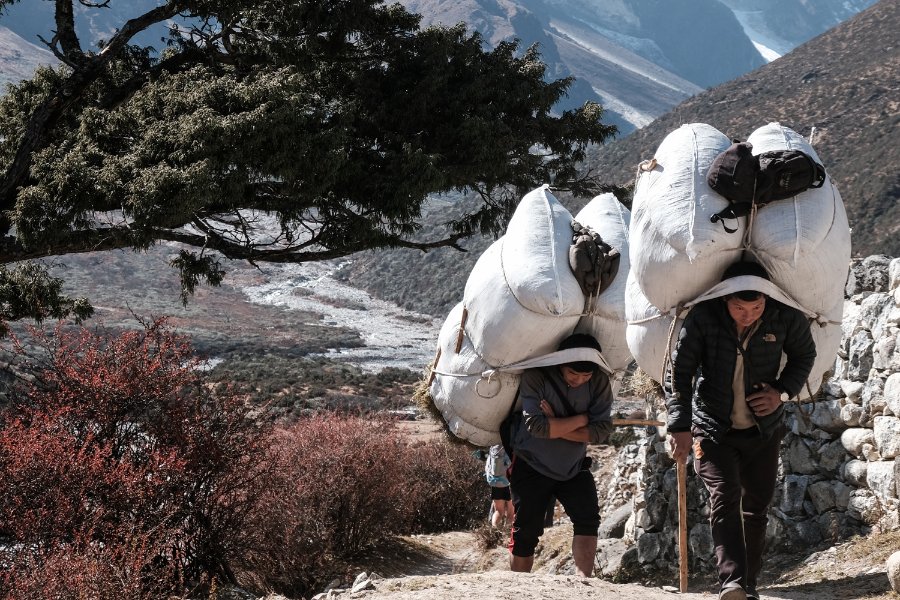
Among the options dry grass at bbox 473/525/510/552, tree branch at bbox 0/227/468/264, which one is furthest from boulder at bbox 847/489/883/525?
tree branch at bbox 0/227/468/264

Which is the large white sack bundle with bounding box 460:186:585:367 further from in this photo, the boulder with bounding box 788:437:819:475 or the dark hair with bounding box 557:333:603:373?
the boulder with bounding box 788:437:819:475

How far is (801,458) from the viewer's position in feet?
22.5

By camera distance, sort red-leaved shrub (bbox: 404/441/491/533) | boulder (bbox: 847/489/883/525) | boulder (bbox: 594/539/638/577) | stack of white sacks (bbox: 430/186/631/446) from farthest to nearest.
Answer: red-leaved shrub (bbox: 404/441/491/533)
boulder (bbox: 594/539/638/577)
boulder (bbox: 847/489/883/525)
stack of white sacks (bbox: 430/186/631/446)

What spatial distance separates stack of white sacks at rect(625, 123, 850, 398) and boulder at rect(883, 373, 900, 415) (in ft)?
6.38

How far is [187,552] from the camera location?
5621mm

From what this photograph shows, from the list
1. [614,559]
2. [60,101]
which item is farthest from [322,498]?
[60,101]

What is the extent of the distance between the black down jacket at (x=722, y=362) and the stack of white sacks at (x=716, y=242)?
115 millimetres

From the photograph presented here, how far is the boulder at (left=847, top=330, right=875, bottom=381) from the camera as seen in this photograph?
659cm

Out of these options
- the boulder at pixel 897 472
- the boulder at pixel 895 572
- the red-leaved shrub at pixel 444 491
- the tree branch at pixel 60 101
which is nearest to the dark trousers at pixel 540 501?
the boulder at pixel 895 572

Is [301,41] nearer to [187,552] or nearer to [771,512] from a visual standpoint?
[187,552]

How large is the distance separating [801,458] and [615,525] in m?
2.44

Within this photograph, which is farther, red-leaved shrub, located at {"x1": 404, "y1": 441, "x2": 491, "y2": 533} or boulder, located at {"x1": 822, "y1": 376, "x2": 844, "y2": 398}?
A: red-leaved shrub, located at {"x1": 404, "y1": 441, "x2": 491, "y2": 533}

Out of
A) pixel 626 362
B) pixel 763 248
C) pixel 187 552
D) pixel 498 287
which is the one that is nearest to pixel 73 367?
pixel 187 552

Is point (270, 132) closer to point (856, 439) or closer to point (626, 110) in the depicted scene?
point (856, 439)
